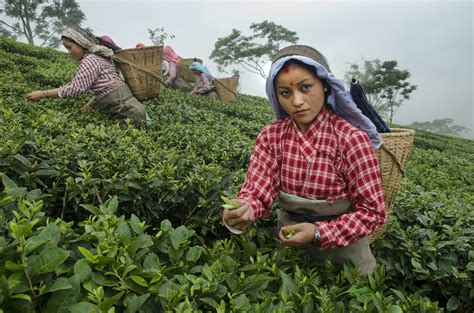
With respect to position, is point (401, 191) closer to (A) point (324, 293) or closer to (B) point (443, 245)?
(B) point (443, 245)

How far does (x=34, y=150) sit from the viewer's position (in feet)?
6.70

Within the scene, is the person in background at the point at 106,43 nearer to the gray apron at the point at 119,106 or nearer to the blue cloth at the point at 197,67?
the gray apron at the point at 119,106

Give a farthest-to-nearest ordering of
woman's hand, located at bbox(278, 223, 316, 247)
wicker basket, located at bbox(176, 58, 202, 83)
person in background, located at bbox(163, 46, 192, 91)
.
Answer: wicker basket, located at bbox(176, 58, 202, 83) < person in background, located at bbox(163, 46, 192, 91) < woman's hand, located at bbox(278, 223, 316, 247)

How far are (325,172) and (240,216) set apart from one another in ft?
1.52

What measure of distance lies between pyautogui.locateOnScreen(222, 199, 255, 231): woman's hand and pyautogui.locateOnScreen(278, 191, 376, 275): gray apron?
9.5 inches

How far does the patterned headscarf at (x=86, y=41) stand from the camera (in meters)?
3.66

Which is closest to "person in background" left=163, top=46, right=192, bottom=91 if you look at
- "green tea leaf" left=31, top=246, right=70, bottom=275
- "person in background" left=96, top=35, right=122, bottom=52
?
"person in background" left=96, top=35, right=122, bottom=52

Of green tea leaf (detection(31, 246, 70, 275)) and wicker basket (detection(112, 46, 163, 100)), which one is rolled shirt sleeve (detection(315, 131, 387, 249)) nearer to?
green tea leaf (detection(31, 246, 70, 275))

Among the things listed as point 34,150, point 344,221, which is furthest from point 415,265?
point 34,150

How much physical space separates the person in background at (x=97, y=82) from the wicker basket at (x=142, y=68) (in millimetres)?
211

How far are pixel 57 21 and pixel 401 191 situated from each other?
43667 millimetres

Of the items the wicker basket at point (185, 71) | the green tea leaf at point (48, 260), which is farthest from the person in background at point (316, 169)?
the wicker basket at point (185, 71)

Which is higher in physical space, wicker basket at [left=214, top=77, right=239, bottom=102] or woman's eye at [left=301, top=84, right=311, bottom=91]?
wicker basket at [left=214, top=77, right=239, bottom=102]

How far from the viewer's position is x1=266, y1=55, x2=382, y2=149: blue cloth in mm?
1574
